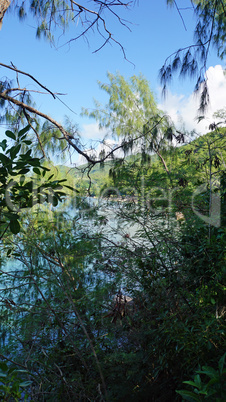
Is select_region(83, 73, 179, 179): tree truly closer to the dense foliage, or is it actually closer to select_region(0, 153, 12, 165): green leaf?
the dense foliage

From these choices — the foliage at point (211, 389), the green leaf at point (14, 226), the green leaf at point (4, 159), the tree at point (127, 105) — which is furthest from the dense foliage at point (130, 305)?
the tree at point (127, 105)

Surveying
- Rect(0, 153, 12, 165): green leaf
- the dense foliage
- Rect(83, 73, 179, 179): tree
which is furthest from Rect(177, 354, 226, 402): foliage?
Rect(83, 73, 179, 179): tree

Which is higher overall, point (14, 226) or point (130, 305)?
point (14, 226)

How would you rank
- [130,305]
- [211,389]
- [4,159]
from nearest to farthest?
[211,389], [4,159], [130,305]

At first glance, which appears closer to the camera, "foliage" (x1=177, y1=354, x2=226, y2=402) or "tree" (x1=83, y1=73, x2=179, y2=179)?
"foliage" (x1=177, y1=354, x2=226, y2=402)

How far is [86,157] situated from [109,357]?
1329mm

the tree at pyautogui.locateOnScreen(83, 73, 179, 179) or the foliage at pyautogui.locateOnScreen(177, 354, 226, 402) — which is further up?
the tree at pyautogui.locateOnScreen(83, 73, 179, 179)

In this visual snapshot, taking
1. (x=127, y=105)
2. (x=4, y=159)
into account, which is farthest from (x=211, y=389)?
(x=127, y=105)

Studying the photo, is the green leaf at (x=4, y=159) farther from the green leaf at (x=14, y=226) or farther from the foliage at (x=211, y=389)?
the foliage at (x=211, y=389)

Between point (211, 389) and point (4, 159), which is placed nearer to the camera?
point (211, 389)

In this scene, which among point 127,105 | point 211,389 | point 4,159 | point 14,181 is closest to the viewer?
point 211,389

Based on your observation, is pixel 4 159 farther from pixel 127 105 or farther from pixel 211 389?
pixel 127 105

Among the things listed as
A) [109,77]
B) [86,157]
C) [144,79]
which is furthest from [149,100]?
[86,157]

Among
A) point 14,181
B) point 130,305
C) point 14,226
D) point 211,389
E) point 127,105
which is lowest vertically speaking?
point 211,389
